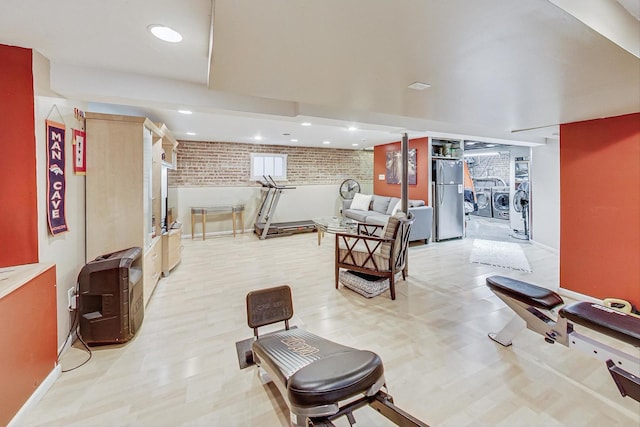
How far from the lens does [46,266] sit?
178 cm

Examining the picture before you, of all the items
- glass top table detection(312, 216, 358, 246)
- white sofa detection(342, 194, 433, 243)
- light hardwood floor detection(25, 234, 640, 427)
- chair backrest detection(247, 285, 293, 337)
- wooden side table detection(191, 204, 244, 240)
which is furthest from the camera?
wooden side table detection(191, 204, 244, 240)

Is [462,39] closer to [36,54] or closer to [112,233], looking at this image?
[36,54]

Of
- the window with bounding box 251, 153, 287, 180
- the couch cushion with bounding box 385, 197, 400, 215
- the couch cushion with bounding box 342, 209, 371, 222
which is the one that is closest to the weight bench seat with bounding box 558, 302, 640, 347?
the couch cushion with bounding box 385, 197, 400, 215

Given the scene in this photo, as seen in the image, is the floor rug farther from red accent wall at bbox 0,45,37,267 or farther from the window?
red accent wall at bbox 0,45,37,267

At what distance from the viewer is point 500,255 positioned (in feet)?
16.2

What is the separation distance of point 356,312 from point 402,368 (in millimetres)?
918

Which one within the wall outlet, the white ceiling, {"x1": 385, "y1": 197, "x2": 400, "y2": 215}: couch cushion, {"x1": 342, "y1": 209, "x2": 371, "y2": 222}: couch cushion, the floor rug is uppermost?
the white ceiling

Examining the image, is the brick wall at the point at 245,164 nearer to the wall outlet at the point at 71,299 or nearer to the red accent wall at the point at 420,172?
the red accent wall at the point at 420,172

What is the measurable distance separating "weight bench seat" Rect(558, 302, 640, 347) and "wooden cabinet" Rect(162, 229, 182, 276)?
14.1 feet

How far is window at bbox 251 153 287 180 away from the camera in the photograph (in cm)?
732

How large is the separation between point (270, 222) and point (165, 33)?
5.33 metres

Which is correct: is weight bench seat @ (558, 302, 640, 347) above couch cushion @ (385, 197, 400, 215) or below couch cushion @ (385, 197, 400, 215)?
below

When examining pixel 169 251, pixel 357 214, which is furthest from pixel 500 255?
pixel 169 251

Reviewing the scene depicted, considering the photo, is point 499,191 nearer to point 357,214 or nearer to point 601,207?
point 357,214
